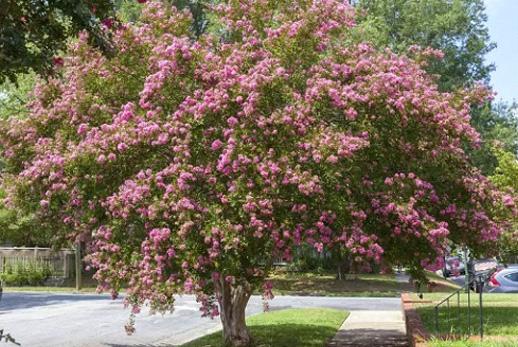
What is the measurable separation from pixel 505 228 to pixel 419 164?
111 inches

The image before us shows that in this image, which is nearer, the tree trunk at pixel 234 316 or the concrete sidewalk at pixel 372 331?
the tree trunk at pixel 234 316

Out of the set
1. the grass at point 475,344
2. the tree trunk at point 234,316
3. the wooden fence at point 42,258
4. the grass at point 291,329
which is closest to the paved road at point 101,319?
the grass at point 291,329

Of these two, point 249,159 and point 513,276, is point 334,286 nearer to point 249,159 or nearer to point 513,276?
point 513,276

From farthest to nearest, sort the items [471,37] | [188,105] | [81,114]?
[471,37] → [81,114] → [188,105]

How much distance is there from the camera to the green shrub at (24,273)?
3557cm

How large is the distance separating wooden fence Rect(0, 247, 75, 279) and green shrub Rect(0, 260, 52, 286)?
78 mm

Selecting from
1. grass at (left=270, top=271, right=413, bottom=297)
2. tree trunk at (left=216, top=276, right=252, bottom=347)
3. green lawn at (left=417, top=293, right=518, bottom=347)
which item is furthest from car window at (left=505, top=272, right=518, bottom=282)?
tree trunk at (left=216, top=276, right=252, bottom=347)

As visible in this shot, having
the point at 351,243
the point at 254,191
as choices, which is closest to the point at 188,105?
the point at 254,191

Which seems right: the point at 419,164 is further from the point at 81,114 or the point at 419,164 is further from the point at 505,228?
the point at 81,114

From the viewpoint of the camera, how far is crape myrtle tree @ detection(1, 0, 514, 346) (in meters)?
10.8

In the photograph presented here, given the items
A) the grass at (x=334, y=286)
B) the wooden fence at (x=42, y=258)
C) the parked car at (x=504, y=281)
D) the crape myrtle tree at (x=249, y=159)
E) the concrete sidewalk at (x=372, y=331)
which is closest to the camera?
the crape myrtle tree at (x=249, y=159)

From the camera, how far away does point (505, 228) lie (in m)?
13.6

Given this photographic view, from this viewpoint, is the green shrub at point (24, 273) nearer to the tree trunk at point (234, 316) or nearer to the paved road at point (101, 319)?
the paved road at point (101, 319)

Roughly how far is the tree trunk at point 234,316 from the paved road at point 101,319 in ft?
7.12
